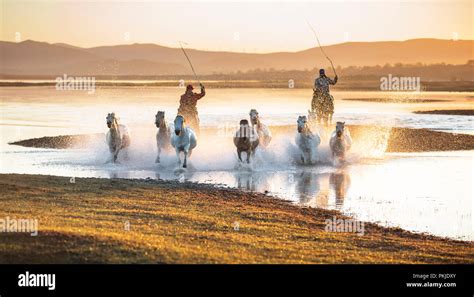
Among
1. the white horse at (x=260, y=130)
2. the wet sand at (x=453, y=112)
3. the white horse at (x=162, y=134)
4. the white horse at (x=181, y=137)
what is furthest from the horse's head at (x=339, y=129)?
the wet sand at (x=453, y=112)

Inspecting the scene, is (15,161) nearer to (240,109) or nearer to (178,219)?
(178,219)

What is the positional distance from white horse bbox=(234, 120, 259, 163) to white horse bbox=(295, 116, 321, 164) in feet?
5.29

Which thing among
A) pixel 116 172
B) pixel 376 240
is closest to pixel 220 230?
pixel 376 240

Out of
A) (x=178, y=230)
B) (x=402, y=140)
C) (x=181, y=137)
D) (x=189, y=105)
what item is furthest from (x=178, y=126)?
(x=402, y=140)

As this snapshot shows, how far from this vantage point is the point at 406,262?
1330 cm

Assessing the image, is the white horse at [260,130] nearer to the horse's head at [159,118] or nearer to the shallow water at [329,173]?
the shallow water at [329,173]

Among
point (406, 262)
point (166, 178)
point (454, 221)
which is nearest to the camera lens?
point (406, 262)

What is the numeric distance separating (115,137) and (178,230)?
11089 millimetres

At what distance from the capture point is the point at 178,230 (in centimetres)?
1485

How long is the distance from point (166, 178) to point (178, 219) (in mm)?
6946

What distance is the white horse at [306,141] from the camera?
25.5 meters

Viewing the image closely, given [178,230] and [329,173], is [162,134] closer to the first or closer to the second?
[329,173]

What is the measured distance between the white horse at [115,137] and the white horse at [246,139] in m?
3.80

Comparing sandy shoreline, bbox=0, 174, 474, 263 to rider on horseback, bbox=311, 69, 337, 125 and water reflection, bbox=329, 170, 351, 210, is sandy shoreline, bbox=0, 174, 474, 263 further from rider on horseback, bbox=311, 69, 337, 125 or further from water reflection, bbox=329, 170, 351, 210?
rider on horseback, bbox=311, 69, 337, 125
